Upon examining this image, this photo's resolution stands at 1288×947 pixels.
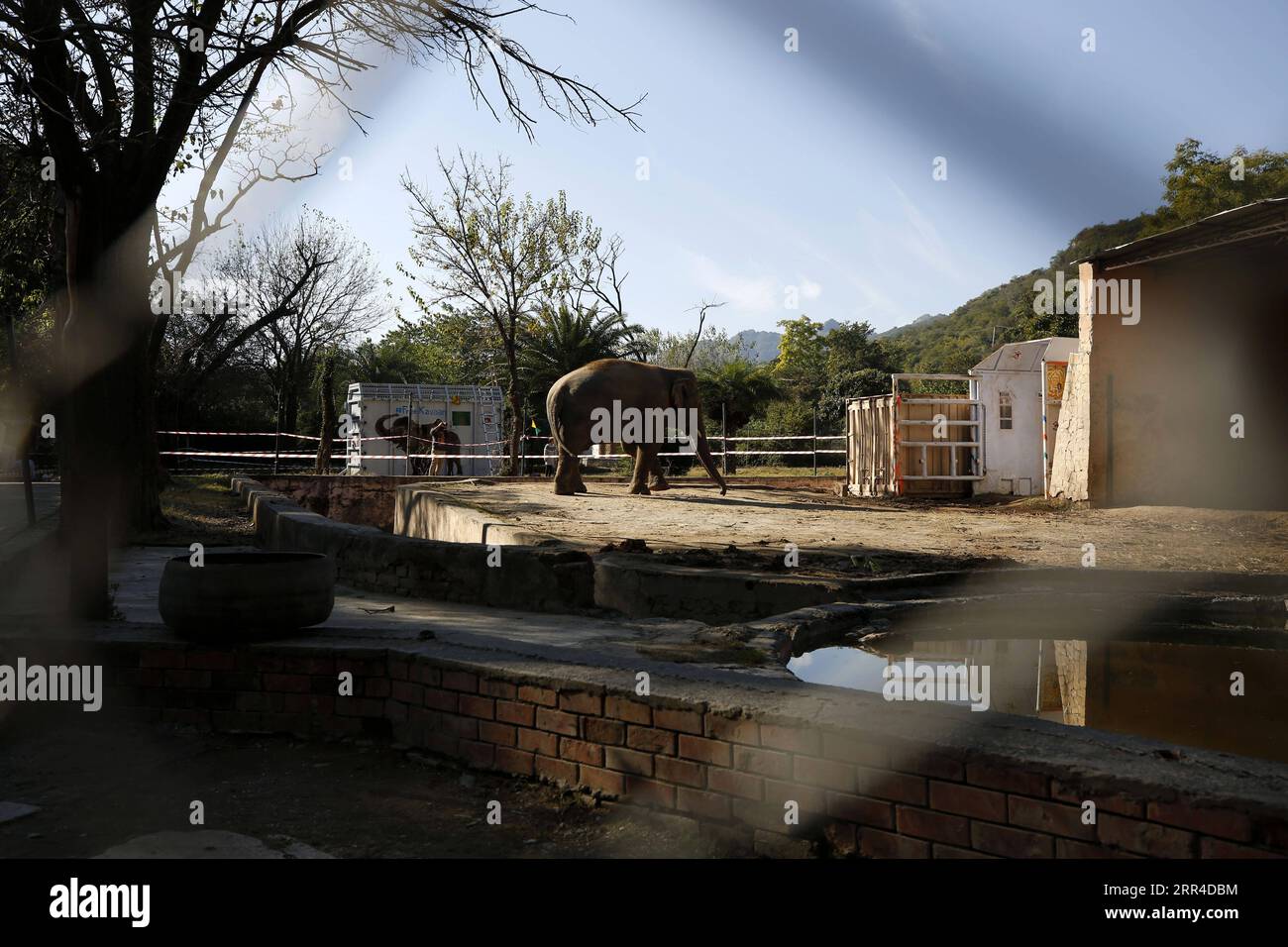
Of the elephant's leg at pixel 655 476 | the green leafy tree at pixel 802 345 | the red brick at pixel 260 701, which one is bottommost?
the red brick at pixel 260 701

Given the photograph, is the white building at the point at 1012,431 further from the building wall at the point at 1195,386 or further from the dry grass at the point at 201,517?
the dry grass at the point at 201,517

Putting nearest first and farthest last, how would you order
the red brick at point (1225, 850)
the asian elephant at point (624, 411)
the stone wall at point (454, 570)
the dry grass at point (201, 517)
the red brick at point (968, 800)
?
1. the red brick at point (1225, 850)
2. the red brick at point (968, 800)
3. the stone wall at point (454, 570)
4. the dry grass at point (201, 517)
5. the asian elephant at point (624, 411)

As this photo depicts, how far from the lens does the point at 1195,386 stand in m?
12.8

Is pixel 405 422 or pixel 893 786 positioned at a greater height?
pixel 405 422

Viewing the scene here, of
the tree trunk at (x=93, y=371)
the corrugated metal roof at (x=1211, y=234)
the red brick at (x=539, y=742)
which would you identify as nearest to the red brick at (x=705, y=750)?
the red brick at (x=539, y=742)

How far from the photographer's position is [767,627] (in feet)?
16.2

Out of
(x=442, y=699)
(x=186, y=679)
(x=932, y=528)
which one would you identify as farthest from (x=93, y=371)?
(x=932, y=528)

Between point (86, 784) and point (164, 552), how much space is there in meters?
7.52

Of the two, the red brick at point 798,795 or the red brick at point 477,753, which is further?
the red brick at point 477,753

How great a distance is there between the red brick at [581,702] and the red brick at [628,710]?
3 centimetres

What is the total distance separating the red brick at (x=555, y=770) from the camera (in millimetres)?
3326

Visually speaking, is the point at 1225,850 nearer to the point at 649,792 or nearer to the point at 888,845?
the point at 888,845

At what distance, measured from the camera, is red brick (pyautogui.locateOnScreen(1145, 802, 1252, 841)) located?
2.08 meters

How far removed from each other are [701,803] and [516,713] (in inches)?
33.1
